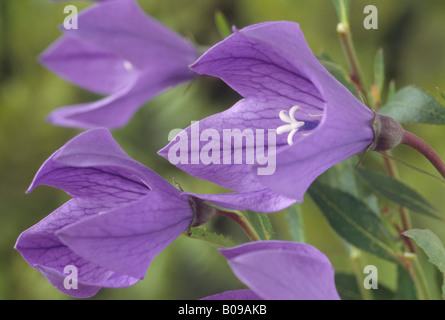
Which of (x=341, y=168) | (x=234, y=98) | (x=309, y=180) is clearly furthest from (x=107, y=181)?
(x=234, y=98)

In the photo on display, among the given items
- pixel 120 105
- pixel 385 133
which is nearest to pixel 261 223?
pixel 385 133

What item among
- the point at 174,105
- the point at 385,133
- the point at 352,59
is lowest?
the point at 385,133

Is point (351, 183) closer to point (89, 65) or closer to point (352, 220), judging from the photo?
point (352, 220)

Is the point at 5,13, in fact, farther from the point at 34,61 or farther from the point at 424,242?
the point at 424,242

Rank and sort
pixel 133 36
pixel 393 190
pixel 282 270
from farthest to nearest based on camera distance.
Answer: pixel 133 36 < pixel 393 190 < pixel 282 270

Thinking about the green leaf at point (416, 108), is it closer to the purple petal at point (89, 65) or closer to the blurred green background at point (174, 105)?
the purple petal at point (89, 65)

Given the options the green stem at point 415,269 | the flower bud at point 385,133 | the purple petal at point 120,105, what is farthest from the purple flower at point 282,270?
the purple petal at point 120,105

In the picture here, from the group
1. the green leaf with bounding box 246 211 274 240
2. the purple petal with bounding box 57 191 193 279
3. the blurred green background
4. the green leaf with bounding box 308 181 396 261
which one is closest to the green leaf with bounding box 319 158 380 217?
the green leaf with bounding box 308 181 396 261
